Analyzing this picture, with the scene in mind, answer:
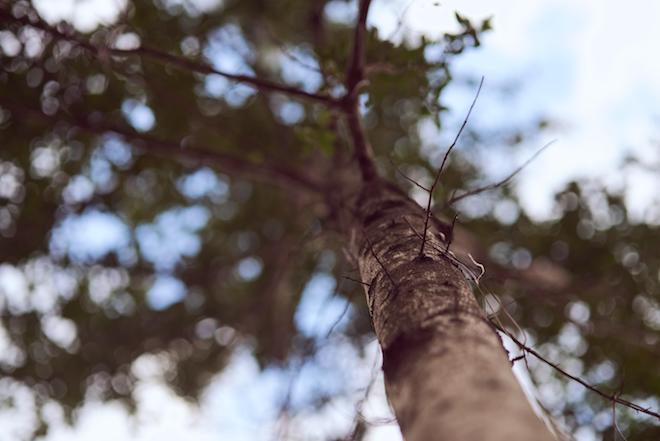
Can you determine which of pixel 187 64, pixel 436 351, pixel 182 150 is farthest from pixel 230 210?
pixel 436 351

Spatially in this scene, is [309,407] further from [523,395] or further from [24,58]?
[523,395]

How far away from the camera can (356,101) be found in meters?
2.74

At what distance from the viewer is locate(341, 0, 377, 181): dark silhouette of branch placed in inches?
101

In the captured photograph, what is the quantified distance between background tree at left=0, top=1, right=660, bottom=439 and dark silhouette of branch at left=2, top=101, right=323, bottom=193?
0.02 m

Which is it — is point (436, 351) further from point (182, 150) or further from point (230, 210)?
point (230, 210)

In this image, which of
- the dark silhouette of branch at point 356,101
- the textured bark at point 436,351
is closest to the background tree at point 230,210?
the dark silhouette of branch at point 356,101

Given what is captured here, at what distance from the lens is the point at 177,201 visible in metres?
6.10

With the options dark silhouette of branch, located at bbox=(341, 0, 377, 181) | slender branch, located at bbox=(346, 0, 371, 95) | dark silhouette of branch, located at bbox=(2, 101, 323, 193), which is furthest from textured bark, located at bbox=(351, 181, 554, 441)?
dark silhouette of branch, located at bbox=(2, 101, 323, 193)

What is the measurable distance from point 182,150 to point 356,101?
62.7 inches

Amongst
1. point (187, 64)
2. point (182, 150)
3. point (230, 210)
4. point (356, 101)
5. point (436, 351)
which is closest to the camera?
point (436, 351)

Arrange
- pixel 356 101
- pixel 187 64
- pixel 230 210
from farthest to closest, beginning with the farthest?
pixel 230 210 < pixel 356 101 < pixel 187 64

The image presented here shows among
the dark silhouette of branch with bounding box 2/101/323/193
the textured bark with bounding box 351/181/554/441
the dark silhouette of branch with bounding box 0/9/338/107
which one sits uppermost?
the dark silhouette of branch with bounding box 2/101/323/193

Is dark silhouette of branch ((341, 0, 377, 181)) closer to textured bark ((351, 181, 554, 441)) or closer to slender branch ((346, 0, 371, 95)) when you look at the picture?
slender branch ((346, 0, 371, 95))

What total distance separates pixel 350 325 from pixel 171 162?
3399 mm
